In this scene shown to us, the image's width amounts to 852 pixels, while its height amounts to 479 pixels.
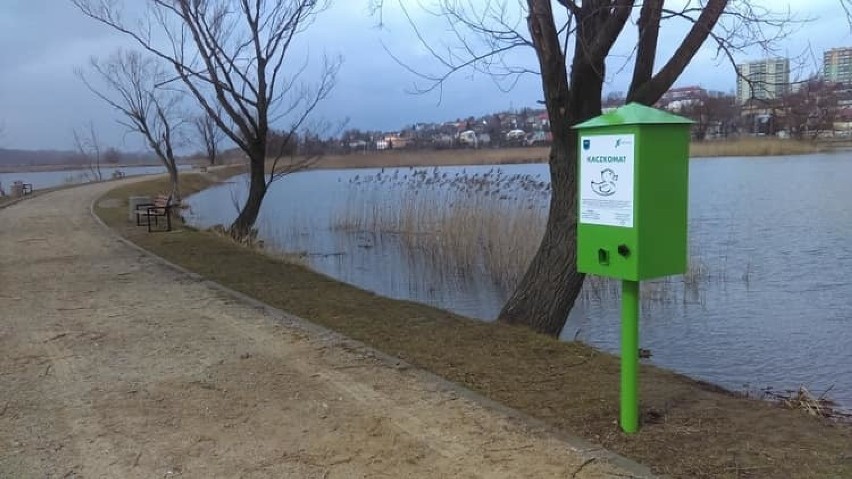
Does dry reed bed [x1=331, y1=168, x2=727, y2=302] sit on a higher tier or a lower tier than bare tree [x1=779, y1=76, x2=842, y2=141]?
lower

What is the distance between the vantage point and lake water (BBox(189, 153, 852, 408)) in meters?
8.01

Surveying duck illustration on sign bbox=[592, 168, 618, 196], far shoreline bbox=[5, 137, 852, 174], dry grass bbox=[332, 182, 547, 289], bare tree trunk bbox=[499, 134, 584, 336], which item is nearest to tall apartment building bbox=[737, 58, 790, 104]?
bare tree trunk bbox=[499, 134, 584, 336]

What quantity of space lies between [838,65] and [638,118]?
13.1ft

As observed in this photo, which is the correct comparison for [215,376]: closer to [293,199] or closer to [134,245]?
[134,245]

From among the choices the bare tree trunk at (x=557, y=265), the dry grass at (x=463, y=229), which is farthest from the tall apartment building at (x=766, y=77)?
the dry grass at (x=463, y=229)

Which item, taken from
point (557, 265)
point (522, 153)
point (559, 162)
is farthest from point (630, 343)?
point (522, 153)

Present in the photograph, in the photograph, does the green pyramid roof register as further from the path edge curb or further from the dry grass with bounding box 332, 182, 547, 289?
the dry grass with bounding box 332, 182, 547, 289

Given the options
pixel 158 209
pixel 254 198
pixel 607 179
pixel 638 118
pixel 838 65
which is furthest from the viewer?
pixel 254 198

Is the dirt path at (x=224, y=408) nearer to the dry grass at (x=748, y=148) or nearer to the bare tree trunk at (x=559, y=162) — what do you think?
the bare tree trunk at (x=559, y=162)

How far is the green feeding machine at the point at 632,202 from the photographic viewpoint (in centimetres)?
385

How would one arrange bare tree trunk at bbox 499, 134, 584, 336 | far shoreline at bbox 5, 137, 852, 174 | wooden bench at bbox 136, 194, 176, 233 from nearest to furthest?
bare tree trunk at bbox 499, 134, 584, 336, wooden bench at bbox 136, 194, 176, 233, far shoreline at bbox 5, 137, 852, 174

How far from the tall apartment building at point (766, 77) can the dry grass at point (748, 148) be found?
119 ft

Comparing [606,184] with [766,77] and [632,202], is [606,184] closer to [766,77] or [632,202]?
[632,202]

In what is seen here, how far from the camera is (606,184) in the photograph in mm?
4016
